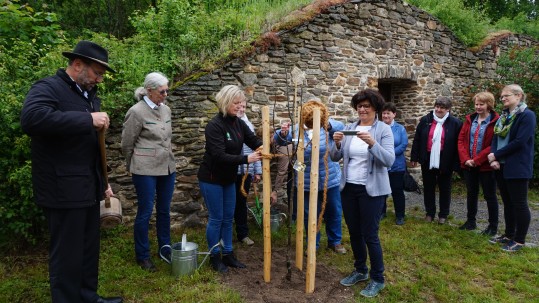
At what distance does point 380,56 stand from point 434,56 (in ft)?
6.07

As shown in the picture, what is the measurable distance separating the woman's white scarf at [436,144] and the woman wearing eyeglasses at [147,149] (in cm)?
383

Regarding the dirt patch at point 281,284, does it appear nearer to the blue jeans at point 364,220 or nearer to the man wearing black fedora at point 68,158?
the blue jeans at point 364,220

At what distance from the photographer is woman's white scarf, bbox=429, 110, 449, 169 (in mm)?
5359

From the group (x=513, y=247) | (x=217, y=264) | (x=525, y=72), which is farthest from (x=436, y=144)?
(x=525, y=72)

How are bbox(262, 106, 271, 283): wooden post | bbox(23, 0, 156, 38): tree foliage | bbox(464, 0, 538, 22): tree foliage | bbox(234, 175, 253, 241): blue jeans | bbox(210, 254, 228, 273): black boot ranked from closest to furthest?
bbox(262, 106, 271, 283): wooden post
bbox(210, 254, 228, 273): black boot
bbox(234, 175, 253, 241): blue jeans
bbox(23, 0, 156, 38): tree foliage
bbox(464, 0, 538, 22): tree foliage

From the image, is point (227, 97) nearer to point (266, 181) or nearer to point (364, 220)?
point (266, 181)

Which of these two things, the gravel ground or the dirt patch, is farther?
the gravel ground

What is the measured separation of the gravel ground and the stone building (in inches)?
76.0

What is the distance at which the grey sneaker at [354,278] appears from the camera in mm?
3568

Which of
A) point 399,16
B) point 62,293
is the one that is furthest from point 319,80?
point 62,293

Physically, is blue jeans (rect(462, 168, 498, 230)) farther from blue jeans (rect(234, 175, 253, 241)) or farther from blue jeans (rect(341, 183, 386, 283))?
blue jeans (rect(234, 175, 253, 241))

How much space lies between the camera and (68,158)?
2588 millimetres

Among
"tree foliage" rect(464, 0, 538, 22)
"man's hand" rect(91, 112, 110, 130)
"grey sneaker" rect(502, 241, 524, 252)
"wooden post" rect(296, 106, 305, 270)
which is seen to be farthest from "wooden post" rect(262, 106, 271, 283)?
"tree foliage" rect(464, 0, 538, 22)

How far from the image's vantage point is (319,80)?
6520 millimetres
